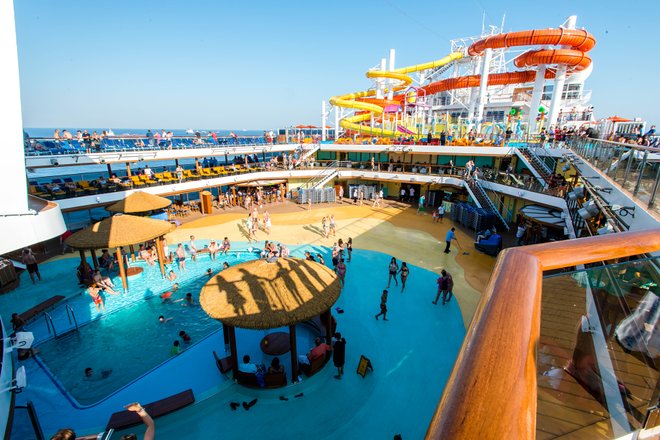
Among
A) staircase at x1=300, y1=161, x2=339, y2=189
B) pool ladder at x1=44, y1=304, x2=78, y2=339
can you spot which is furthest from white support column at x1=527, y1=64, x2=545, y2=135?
pool ladder at x1=44, y1=304, x2=78, y2=339

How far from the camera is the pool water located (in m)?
9.21

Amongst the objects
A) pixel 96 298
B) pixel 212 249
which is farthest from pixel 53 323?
pixel 212 249

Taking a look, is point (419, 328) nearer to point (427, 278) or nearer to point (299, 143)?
point (427, 278)

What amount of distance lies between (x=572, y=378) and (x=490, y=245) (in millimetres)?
15495

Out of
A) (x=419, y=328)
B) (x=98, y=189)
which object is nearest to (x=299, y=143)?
(x=98, y=189)

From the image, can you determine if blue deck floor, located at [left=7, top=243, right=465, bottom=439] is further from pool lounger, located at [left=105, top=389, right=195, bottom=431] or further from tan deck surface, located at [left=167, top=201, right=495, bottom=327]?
tan deck surface, located at [left=167, top=201, right=495, bottom=327]

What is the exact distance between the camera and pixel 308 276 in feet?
32.1

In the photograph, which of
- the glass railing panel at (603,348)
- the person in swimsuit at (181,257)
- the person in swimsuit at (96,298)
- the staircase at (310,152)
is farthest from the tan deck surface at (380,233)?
the glass railing panel at (603,348)

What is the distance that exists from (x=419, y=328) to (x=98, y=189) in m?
20.6

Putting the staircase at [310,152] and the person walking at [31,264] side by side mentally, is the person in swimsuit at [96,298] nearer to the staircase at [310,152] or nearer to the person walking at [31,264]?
the person walking at [31,264]

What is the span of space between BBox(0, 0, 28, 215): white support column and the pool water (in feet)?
23.2

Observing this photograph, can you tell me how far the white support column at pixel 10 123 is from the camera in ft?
11.9

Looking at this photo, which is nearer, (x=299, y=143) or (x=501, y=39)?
(x=501, y=39)

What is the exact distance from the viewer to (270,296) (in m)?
8.89
